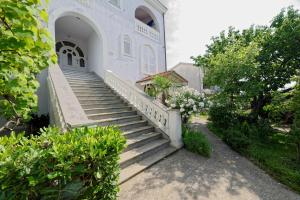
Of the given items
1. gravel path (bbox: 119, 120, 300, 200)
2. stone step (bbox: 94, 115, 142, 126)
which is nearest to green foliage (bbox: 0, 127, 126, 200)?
gravel path (bbox: 119, 120, 300, 200)

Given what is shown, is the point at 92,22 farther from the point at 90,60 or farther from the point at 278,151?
the point at 278,151

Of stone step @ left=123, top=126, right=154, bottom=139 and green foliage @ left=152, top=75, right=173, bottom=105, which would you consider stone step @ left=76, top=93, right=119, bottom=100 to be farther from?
stone step @ left=123, top=126, right=154, bottom=139

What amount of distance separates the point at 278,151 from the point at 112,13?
12022mm

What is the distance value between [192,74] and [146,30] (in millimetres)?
11110

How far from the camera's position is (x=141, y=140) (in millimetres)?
5129


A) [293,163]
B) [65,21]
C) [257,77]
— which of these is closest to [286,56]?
[257,77]

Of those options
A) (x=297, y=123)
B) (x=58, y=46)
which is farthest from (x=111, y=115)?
(x=58, y=46)

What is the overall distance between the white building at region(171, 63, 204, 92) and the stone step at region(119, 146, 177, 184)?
17260 mm

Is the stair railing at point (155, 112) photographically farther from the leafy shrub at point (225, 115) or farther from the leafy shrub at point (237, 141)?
the leafy shrub at point (225, 115)

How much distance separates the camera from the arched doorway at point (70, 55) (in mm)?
10875

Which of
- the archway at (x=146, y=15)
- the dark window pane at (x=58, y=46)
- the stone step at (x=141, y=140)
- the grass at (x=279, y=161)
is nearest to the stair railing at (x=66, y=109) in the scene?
the stone step at (x=141, y=140)

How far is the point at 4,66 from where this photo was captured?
1.87 m

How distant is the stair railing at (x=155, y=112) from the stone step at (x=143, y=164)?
569 millimetres

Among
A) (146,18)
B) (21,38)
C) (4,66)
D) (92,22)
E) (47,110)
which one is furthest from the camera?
(146,18)
